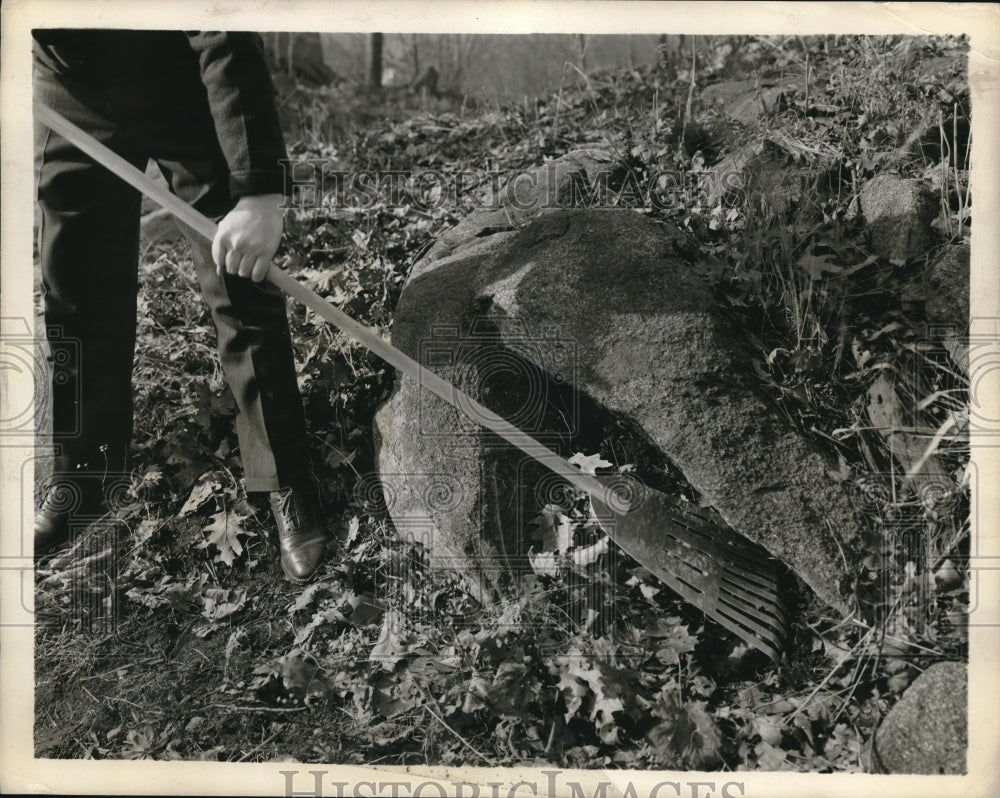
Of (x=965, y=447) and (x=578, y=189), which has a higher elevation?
(x=578, y=189)

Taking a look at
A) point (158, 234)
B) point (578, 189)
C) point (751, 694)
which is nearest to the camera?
point (751, 694)

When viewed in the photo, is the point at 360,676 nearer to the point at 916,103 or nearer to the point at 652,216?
the point at 652,216

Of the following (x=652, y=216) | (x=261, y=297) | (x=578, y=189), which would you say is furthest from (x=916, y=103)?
(x=261, y=297)

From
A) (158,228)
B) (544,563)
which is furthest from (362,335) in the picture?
(158,228)

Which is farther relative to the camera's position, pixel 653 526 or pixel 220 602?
pixel 220 602

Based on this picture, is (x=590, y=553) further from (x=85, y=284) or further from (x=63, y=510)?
(x=85, y=284)

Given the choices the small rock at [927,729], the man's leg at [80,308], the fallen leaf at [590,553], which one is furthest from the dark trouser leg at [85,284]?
the small rock at [927,729]

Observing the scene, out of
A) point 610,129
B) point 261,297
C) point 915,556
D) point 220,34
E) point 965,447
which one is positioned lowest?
point 915,556
